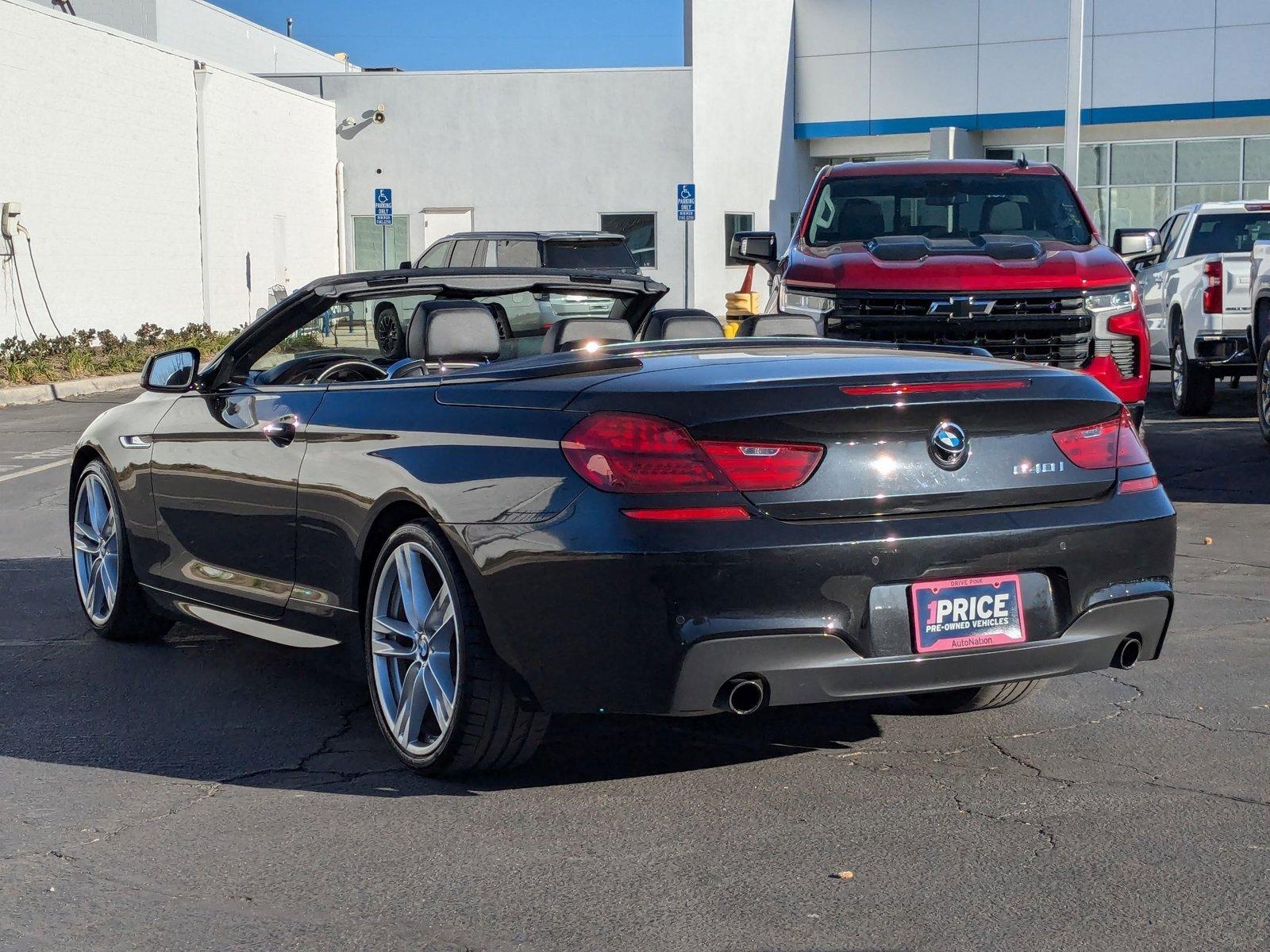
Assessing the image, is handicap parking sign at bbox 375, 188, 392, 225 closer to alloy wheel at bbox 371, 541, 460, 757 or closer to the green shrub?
the green shrub

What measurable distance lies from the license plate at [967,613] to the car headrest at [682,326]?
74.3 inches

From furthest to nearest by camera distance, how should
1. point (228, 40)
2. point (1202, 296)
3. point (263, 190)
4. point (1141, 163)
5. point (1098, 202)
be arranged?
point (228, 40), point (1098, 202), point (1141, 163), point (263, 190), point (1202, 296)

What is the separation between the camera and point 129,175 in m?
28.7

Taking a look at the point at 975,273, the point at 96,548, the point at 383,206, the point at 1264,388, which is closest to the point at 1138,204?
the point at 383,206

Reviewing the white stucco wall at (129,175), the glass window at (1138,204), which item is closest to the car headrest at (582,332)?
the white stucco wall at (129,175)

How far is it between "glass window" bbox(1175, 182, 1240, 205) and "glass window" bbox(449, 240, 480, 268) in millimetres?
23948

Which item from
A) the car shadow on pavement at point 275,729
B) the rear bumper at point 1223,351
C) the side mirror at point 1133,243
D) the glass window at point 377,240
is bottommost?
the car shadow on pavement at point 275,729

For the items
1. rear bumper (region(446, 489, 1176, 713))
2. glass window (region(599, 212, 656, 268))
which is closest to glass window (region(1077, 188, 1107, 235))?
glass window (region(599, 212, 656, 268))

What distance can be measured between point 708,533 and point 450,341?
1.74 metres

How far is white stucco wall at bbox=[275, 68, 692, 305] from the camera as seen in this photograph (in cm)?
4009

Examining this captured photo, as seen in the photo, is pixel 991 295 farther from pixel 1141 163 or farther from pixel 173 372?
pixel 1141 163

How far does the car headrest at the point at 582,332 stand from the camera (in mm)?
5930

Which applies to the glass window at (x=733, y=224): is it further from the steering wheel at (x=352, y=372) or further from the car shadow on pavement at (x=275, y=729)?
the steering wheel at (x=352, y=372)

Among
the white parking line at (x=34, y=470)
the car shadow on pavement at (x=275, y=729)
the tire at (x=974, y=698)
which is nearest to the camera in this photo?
the car shadow on pavement at (x=275, y=729)
